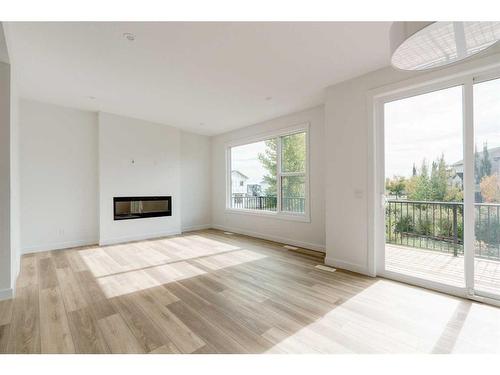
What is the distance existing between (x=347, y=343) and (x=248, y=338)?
0.73 m

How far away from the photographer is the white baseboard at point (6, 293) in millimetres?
2389

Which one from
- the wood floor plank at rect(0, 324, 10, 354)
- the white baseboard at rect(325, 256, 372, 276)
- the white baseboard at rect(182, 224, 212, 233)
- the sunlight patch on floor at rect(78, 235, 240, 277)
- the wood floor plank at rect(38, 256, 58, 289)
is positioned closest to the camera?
the wood floor plank at rect(0, 324, 10, 354)

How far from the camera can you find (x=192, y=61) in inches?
108

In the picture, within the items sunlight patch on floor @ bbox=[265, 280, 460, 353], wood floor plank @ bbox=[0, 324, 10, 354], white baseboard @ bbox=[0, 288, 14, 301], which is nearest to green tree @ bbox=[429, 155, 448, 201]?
sunlight patch on floor @ bbox=[265, 280, 460, 353]

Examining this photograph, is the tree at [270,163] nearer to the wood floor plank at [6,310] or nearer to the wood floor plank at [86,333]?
the wood floor plank at [86,333]

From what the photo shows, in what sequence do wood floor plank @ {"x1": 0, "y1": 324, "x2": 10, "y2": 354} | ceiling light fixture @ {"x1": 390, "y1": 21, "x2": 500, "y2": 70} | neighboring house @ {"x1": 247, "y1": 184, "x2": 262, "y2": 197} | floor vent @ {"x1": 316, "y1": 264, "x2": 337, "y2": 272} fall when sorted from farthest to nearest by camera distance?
neighboring house @ {"x1": 247, "y1": 184, "x2": 262, "y2": 197} → floor vent @ {"x1": 316, "y1": 264, "x2": 337, "y2": 272} → wood floor plank @ {"x1": 0, "y1": 324, "x2": 10, "y2": 354} → ceiling light fixture @ {"x1": 390, "y1": 21, "x2": 500, "y2": 70}

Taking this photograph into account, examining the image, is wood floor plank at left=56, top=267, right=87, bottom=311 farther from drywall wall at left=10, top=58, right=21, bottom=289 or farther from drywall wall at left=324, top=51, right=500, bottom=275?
drywall wall at left=324, top=51, right=500, bottom=275

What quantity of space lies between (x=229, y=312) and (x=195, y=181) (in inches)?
185

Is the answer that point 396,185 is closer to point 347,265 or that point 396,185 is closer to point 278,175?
point 347,265

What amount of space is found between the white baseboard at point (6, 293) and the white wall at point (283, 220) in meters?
3.97

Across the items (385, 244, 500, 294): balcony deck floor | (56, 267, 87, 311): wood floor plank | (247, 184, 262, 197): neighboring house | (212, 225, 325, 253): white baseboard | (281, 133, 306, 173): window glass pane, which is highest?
(281, 133, 306, 173): window glass pane

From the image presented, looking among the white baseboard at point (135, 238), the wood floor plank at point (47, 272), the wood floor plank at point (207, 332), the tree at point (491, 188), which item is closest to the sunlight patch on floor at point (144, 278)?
the wood floor plank at point (47, 272)

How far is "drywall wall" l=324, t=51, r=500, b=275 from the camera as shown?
9.91ft

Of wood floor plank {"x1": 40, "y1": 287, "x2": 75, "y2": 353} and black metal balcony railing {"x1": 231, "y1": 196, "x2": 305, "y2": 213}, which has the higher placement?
black metal balcony railing {"x1": 231, "y1": 196, "x2": 305, "y2": 213}
